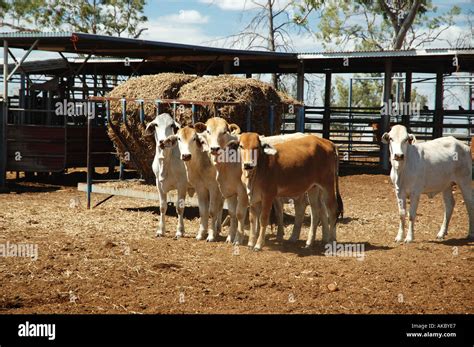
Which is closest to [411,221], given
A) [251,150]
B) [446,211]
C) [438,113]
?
[446,211]

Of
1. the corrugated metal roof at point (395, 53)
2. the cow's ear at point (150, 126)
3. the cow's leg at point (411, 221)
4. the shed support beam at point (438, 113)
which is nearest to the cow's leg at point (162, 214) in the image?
the cow's ear at point (150, 126)

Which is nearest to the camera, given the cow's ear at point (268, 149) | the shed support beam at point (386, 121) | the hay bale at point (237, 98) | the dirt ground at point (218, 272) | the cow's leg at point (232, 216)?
the dirt ground at point (218, 272)

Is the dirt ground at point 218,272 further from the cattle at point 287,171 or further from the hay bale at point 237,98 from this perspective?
the hay bale at point 237,98

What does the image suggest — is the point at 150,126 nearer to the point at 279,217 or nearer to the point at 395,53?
the point at 279,217

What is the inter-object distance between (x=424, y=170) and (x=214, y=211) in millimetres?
3249

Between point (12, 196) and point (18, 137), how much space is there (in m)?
2.51

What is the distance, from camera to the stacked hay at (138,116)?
14.4 m

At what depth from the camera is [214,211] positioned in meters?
11.6

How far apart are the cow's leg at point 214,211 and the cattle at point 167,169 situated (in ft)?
1.77

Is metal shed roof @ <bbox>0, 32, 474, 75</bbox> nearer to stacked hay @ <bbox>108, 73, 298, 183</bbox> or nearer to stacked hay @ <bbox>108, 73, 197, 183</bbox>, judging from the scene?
stacked hay @ <bbox>108, 73, 197, 183</bbox>

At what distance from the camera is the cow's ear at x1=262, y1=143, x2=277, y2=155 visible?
10.6m

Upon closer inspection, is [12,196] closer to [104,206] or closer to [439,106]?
[104,206]

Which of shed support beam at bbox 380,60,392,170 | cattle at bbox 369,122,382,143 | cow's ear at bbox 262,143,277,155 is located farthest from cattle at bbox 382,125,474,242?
cattle at bbox 369,122,382,143

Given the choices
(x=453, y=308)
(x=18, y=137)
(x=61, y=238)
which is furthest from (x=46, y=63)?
(x=453, y=308)
